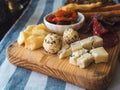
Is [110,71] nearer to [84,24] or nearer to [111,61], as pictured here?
[111,61]

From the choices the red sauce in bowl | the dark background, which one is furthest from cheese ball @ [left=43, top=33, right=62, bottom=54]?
the dark background

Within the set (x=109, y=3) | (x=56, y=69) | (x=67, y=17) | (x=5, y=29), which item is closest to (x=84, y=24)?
(x=67, y=17)

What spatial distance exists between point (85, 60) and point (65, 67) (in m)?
0.06

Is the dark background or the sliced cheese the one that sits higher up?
the sliced cheese

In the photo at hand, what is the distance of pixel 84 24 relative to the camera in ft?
2.79

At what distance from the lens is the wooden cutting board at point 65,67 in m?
0.57

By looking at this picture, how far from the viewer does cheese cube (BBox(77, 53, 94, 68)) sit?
0.58 m

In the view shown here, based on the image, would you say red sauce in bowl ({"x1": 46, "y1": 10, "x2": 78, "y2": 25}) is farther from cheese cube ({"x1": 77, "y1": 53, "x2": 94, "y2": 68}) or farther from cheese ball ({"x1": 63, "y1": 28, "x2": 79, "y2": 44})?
cheese cube ({"x1": 77, "y1": 53, "x2": 94, "y2": 68})

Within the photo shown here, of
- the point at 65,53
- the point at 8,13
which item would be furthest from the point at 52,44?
the point at 8,13

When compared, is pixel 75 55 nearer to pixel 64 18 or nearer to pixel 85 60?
pixel 85 60

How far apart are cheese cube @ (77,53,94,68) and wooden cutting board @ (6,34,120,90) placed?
1 cm

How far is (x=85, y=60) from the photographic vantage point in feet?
1.91

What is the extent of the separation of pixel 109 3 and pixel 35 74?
499 millimetres

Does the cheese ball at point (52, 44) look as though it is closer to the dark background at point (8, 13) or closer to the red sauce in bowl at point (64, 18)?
the red sauce in bowl at point (64, 18)
